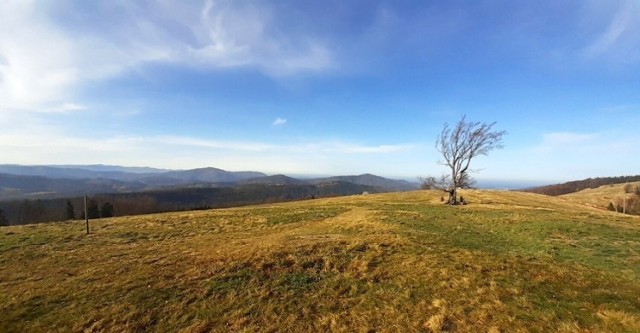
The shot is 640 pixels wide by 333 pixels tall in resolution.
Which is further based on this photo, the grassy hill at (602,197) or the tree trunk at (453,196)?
the grassy hill at (602,197)

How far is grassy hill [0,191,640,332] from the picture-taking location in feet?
35.2

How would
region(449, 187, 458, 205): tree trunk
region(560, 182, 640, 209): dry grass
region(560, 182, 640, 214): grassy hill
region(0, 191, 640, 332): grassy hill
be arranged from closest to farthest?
region(0, 191, 640, 332): grassy hill, region(449, 187, 458, 205): tree trunk, region(560, 182, 640, 214): grassy hill, region(560, 182, 640, 209): dry grass

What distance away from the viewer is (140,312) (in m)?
11.6

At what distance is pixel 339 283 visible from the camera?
45.0 ft

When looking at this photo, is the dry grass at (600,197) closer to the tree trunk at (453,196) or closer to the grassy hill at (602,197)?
the grassy hill at (602,197)

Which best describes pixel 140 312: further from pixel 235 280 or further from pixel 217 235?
pixel 217 235

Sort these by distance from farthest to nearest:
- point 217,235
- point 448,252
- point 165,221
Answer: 1. point 165,221
2. point 217,235
3. point 448,252

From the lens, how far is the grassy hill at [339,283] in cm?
1072

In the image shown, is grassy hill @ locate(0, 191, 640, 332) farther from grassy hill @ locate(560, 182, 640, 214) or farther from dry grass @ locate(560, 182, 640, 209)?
dry grass @ locate(560, 182, 640, 209)

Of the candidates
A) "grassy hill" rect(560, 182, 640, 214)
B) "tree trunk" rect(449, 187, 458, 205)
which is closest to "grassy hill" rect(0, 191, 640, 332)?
"tree trunk" rect(449, 187, 458, 205)

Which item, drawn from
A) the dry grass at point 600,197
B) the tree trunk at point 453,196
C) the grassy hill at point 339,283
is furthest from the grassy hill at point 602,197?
the grassy hill at point 339,283

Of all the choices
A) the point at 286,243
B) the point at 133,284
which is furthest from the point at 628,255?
the point at 133,284

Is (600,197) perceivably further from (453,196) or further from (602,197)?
(453,196)

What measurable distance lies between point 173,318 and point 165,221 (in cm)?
2533
